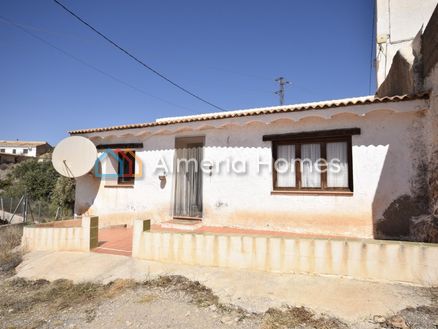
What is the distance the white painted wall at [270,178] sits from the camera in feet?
22.2

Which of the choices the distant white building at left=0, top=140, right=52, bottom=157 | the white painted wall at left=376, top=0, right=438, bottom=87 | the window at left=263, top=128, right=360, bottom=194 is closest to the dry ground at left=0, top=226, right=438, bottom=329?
the window at left=263, top=128, right=360, bottom=194

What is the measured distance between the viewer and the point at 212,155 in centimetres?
898

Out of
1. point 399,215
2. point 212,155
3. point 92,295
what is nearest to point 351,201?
point 399,215

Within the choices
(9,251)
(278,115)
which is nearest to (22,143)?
(9,251)

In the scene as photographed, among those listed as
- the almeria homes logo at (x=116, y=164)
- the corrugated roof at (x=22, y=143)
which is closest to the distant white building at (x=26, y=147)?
the corrugated roof at (x=22, y=143)

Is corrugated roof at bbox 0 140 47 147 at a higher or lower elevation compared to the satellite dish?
higher

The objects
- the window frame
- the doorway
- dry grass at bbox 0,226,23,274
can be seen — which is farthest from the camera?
the window frame

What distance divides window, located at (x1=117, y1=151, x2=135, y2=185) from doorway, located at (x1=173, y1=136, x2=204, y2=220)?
76.8 inches

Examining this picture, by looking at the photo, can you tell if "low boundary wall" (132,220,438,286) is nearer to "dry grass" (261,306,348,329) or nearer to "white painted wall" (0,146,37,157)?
"dry grass" (261,306,348,329)

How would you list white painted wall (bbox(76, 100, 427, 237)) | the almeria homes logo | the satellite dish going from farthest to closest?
the almeria homes logo < the satellite dish < white painted wall (bbox(76, 100, 427, 237))

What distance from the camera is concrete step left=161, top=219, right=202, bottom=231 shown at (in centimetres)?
845

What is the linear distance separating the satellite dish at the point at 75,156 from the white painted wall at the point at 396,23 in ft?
41.4

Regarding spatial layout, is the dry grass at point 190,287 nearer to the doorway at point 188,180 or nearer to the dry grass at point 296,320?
the dry grass at point 296,320

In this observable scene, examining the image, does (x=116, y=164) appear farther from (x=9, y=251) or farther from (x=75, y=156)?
(x=9, y=251)
